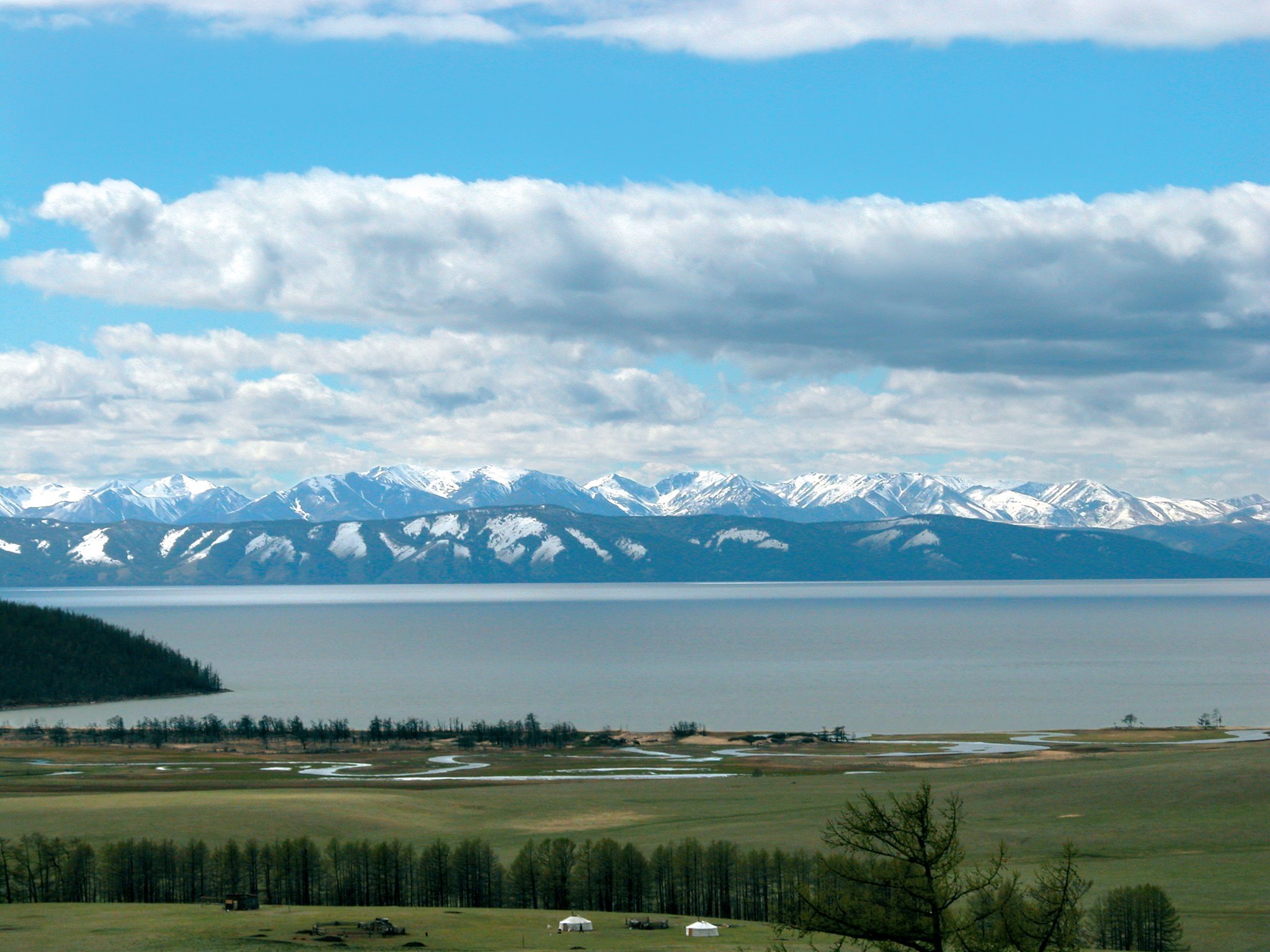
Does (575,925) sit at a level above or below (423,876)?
above

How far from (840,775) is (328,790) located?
48408 mm

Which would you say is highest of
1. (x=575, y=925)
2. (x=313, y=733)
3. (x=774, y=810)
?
(x=313, y=733)

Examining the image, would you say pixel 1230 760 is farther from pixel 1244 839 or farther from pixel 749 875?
pixel 749 875

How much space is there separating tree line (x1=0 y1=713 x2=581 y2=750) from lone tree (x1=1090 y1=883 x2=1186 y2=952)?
9703cm

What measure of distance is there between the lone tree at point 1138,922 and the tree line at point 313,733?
97032mm

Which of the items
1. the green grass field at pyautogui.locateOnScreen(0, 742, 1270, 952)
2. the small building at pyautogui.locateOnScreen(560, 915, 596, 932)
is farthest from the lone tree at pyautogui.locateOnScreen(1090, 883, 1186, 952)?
the small building at pyautogui.locateOnScreen(560, 915, 596, 932)

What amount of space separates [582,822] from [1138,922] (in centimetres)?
4748

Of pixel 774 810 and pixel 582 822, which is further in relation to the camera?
pixel 774 810

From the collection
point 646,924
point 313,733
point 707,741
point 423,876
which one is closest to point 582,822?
point 423,876

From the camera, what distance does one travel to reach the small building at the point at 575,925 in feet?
185

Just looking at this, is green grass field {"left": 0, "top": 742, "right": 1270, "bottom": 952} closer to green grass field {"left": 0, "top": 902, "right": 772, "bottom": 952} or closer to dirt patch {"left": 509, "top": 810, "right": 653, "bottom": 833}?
dirt patch {"left": 509, "top": 810, "right": 653, "bottom": 833}

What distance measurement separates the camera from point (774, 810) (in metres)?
99.9

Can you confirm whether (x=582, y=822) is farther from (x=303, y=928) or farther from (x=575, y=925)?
(x=303, y=928)

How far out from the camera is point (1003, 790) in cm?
10325
